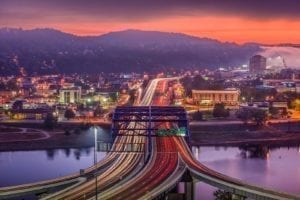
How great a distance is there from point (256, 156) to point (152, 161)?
337 inches

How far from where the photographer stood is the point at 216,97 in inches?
1848

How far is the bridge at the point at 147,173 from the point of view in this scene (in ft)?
53.9

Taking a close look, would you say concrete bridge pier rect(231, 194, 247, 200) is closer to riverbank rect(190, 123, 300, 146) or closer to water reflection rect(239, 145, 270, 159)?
water reflection rect(239, 145, 270, 159)

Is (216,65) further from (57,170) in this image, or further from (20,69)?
(57,170)

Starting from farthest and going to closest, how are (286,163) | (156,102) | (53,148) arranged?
(156,102) < (53,148) < (286,163)

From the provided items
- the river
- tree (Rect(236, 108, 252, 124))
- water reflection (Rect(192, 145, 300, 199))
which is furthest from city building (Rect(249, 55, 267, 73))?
the river

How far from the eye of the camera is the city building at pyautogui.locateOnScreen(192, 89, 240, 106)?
152 ft

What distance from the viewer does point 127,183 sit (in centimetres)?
1761

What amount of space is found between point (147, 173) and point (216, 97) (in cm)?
2798

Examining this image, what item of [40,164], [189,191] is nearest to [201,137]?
[40,164]

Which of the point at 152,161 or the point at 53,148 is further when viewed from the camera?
the point at 53,148

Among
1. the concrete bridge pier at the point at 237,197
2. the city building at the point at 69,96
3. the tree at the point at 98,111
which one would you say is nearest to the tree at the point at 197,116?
the tree at the point at 98,111

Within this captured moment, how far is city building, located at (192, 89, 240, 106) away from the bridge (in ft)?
61.0

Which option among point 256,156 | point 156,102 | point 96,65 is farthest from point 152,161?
point 96,65
